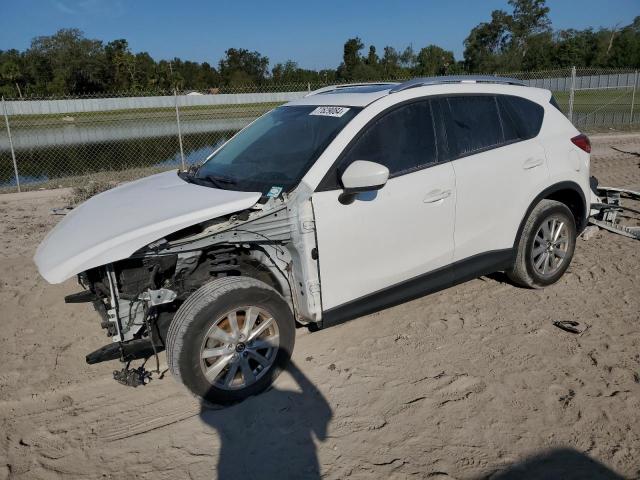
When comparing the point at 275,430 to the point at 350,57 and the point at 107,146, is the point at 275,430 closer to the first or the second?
the point at 107,146

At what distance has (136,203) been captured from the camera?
3.85 meters

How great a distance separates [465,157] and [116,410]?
3143mm

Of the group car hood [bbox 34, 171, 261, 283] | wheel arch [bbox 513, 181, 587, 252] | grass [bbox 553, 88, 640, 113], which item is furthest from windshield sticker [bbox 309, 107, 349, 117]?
grass [bbox 553, 88, 640, 113]

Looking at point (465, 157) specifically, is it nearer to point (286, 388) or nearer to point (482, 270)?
point (482, 270)

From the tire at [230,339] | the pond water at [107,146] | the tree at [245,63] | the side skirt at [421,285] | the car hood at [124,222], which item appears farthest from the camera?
the tree at [245,63]

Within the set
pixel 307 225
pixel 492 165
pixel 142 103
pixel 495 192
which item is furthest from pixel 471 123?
pixel 142 103

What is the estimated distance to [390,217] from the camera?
384 centimetres

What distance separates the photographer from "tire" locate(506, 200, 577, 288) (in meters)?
4.81

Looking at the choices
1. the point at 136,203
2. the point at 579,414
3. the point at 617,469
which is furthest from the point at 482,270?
the point at 136,203

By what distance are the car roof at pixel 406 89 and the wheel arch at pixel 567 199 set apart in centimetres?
88

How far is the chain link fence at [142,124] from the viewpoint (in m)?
15.3

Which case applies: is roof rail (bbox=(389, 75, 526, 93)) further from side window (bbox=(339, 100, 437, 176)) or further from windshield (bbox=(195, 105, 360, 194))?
windshield (bbox=(195, 105, 360, 194))

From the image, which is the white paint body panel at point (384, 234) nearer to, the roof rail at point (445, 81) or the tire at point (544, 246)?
the roof rail at point (445, 81)

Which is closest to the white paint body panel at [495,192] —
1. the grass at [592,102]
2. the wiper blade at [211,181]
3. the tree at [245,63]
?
the wiper blade at [211,181]
